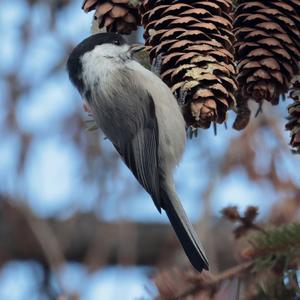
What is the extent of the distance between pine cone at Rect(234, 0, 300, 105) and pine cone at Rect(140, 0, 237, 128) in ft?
0.09

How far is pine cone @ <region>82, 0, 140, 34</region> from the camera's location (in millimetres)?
1437

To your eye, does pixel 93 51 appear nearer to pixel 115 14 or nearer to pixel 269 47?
pixel 115 14

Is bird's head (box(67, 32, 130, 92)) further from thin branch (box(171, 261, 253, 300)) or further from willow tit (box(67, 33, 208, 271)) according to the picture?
thin branch (box(171, 261, 253, 300))

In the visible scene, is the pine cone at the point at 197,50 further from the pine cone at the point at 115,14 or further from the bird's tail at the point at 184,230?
the bird's tail at the point at 184,230

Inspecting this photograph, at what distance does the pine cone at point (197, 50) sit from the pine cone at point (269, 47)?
0.03 meters

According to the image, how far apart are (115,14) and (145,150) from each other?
48 centimetres

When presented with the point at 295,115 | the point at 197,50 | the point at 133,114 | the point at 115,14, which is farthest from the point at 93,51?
the point at 295,115

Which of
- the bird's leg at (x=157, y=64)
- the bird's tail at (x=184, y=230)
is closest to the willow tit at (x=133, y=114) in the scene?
the bird's tail at (x=184, y=230)

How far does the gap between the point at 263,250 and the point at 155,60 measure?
0.40 meters

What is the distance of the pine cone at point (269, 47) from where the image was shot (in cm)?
131

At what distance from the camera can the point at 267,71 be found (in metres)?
1.30

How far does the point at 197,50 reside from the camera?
1.35m

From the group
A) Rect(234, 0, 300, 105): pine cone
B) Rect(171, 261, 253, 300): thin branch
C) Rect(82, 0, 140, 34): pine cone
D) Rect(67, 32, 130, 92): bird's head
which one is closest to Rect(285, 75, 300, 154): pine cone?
Rect(234, 0, 300, 105): pine cone

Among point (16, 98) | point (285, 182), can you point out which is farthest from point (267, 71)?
point (16, 98)
